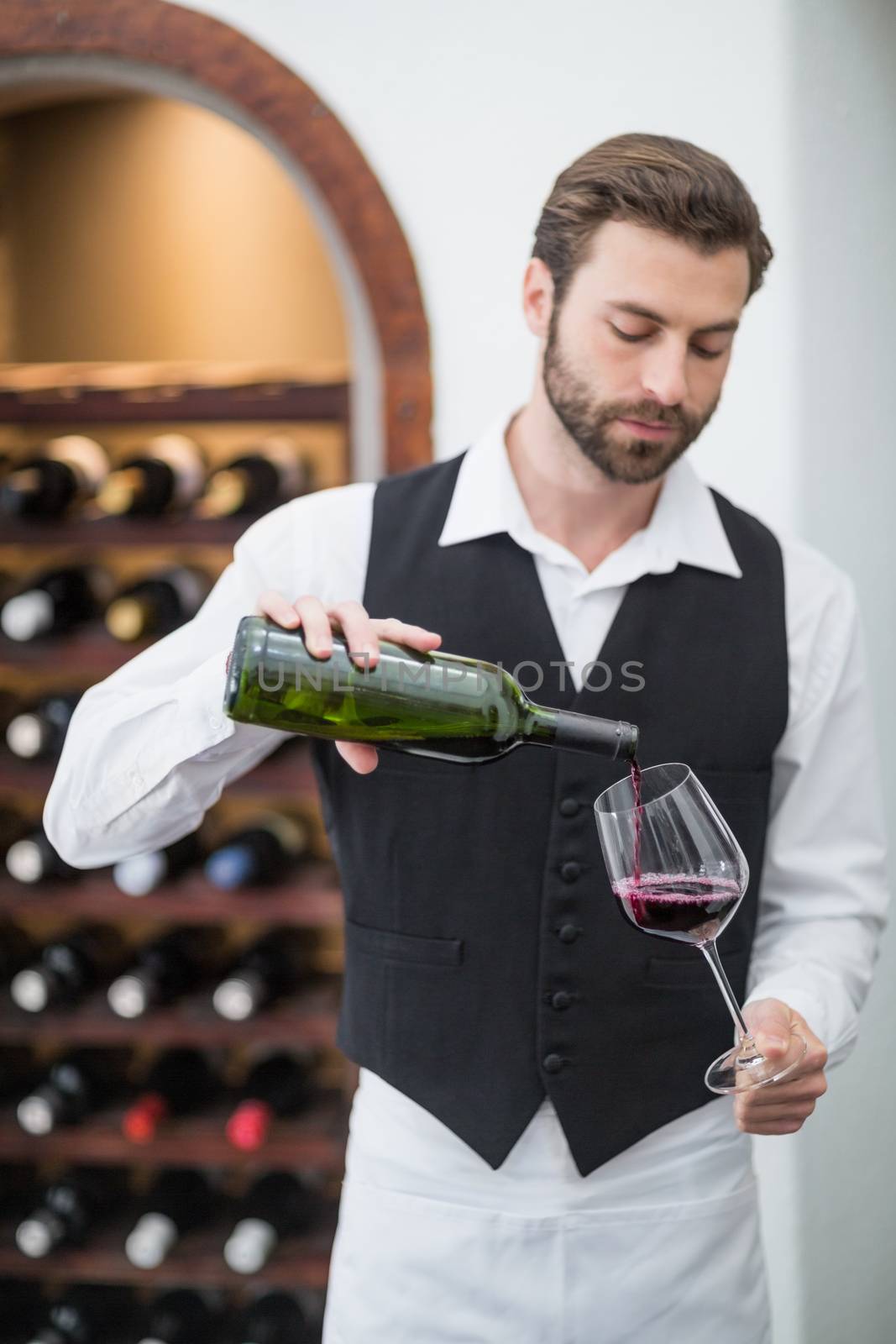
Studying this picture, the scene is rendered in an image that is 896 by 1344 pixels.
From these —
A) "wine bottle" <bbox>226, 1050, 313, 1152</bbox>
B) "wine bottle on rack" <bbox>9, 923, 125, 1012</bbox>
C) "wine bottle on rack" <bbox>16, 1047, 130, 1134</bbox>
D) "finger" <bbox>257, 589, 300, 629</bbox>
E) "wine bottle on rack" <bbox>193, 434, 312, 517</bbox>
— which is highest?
"finger" <bbox>257, 589, 300, 629</bbox>

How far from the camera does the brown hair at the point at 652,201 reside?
1.38 meters

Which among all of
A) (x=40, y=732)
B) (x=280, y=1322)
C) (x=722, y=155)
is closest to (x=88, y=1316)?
(x=280, y=1322)

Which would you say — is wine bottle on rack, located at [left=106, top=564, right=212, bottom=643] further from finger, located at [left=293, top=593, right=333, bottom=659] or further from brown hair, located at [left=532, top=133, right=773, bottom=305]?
finger, located at [left=293, top=593, right=333, bottom=659]

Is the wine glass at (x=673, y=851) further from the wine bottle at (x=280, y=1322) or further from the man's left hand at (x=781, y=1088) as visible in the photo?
the wine bottle at (x=280, y=1322)

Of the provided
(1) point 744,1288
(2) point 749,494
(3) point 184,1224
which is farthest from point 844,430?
(3) point 184,1224

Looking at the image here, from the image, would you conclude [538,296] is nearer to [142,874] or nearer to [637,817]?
[637,817]

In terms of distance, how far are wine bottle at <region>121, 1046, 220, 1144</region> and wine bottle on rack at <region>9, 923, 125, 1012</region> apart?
0.73 feet

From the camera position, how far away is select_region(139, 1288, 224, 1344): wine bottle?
244 centimetres

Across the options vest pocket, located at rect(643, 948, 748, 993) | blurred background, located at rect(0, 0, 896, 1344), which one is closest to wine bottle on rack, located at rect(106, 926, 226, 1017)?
blurred background, located at rect(0, 0, 896, 1344)

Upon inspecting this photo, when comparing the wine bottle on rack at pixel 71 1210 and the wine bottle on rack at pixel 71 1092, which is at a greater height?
the wine bottle on rack at pixel 71 1092

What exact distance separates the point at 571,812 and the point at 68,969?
142 cm

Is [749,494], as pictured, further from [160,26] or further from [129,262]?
[129,262]

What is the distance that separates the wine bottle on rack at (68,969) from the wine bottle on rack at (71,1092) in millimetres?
156

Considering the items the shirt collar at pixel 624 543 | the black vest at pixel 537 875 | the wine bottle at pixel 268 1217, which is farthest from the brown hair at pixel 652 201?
the wine bottle at pixel 268 1217
